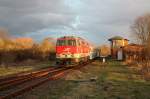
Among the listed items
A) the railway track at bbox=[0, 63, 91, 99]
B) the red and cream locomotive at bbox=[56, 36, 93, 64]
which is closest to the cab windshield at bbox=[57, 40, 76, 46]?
the red and cream locomotive at bbox=[56, 36, 93, 64]

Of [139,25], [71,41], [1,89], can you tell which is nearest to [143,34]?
[139,25]

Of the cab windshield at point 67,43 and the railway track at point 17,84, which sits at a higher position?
the cab windshield at point 67,43

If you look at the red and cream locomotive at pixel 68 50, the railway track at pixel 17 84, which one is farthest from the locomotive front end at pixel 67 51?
the railway track at pixel 17 84

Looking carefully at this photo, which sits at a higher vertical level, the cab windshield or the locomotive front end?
the cab windshield

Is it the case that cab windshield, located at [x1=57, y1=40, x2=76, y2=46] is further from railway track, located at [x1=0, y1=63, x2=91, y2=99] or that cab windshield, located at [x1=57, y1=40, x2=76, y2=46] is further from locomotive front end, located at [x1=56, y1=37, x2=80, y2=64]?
railway track, located at [x1=0, y1=63, x2=91, y2=99]

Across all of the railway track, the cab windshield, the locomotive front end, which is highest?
the cab windshield

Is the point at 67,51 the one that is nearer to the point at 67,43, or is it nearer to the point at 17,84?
the point at 67,43

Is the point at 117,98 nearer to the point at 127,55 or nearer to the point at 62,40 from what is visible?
the point at 62,40

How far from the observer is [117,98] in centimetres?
1354

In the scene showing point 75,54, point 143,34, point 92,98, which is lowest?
point 92,98

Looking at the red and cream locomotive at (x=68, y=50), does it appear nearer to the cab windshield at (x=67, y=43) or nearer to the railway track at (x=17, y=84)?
the cab windshield at (x=67, y=43)

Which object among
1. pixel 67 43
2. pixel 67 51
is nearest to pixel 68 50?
pixel 67 51

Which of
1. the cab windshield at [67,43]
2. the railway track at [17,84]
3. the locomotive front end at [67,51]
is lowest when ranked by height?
the railway track at [17,84]

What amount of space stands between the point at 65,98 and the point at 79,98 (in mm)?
606
